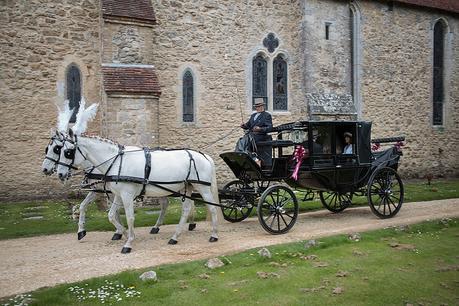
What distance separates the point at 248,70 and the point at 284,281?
449 inches

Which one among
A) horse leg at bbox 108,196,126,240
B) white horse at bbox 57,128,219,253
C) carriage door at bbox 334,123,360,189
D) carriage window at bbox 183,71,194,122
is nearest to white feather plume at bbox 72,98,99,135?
white horse at bbox 57,128,219,253

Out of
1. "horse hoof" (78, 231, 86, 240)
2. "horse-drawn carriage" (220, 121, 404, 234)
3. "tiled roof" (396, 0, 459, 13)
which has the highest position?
"tiled roof" (396, 0, 459, 13)

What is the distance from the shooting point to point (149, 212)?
1078 cm

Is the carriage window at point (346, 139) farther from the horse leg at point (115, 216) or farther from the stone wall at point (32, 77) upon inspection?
the stone wall at point (32, 77)

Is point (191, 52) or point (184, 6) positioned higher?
point (184, 6)

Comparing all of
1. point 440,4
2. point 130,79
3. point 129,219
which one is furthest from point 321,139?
point 440,4

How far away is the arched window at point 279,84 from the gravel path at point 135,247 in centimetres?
711

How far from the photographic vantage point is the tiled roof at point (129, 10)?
Answer: 1166 cm

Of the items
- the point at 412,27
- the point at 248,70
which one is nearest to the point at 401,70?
the point at 412,27

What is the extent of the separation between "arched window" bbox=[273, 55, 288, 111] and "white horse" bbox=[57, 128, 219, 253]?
356 inches

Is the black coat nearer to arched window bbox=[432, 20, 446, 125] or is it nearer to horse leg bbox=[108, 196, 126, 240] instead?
horse leg bbox=[108, 196, 126, 240]

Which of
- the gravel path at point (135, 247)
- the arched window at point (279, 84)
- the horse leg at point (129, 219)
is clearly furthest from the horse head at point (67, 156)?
the arched window at point (279, 84)

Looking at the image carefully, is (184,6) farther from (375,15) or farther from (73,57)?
(375,15)

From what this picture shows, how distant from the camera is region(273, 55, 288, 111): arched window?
1647 centimetres
